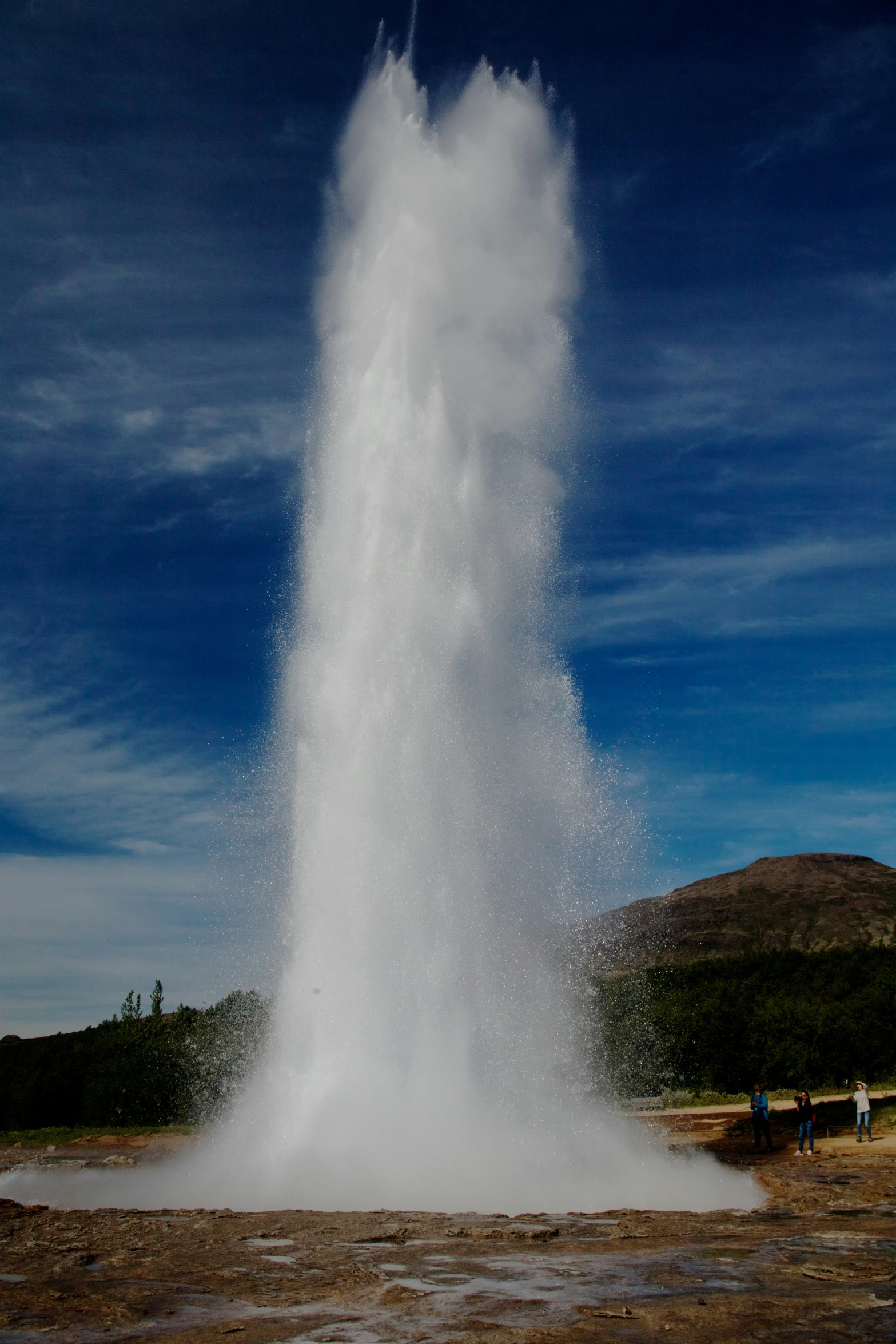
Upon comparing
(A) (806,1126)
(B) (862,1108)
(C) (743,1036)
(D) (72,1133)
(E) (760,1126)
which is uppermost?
(C) (743,1036)

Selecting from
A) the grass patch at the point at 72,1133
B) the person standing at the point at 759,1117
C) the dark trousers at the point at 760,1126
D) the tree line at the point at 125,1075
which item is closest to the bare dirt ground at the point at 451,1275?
the person standing at the point at 759,1117

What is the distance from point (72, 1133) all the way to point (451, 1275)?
A: 48637 mm

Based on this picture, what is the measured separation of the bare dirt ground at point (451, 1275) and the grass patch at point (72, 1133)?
33.9 m

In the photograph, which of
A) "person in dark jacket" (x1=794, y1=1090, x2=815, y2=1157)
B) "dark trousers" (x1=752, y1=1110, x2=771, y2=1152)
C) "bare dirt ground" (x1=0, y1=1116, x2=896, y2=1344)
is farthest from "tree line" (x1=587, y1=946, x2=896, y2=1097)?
"bare dirt ground" (x1=0, y1=1116, x2=896, y2=1344)

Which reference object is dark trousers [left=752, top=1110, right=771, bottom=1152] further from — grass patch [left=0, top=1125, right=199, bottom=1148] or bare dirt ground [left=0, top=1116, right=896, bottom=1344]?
grass patch [left=0, top=1125, right=199, bottom=1148]

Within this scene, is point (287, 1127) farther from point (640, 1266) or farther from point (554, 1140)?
point (640, 1266)

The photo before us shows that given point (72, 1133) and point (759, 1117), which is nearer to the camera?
point (759, 1117)

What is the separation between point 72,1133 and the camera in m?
49.9

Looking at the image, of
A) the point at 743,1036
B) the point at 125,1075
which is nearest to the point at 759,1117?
the point at 743,1036

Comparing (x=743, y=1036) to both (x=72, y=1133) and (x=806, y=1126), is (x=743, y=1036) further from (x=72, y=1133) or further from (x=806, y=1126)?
(x=72, y=1133)

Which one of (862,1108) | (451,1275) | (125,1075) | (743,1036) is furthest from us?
(125,1075)

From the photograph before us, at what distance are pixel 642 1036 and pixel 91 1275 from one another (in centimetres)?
4822

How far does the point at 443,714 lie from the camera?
68.8 ft

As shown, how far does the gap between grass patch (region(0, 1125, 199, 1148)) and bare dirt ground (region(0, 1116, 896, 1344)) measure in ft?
111
